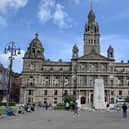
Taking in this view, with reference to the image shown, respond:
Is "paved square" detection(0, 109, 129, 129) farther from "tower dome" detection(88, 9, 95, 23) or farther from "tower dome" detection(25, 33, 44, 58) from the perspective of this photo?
"tower dome" detection(88, 9, 95, 23)

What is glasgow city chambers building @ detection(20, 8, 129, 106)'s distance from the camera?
123m

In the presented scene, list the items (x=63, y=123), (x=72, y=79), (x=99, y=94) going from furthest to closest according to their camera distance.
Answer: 1. (x=72, y=79)
2. (x=99, y=94)
3. (x=63, y=123)

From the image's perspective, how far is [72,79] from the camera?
124250mm

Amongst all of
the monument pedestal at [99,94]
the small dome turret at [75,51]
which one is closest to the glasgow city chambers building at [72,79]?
the small dome turret at [75,51]

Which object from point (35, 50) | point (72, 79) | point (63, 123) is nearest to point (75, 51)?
point (72, 79)

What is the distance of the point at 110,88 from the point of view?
12269cm

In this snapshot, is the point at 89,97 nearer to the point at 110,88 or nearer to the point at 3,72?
the point at 110,88

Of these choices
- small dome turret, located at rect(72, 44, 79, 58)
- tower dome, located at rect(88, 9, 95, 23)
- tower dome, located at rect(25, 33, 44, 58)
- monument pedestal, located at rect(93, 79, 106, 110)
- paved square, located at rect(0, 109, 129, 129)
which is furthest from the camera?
tower dome, located at rect(88, 9, 95, 23)

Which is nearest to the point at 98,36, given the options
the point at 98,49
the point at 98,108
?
the point at 98,49

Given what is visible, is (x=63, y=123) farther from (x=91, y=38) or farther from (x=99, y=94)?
(x=91, y=38)

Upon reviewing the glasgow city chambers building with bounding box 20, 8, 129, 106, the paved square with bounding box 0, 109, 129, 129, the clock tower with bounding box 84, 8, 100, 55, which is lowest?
the paved square with bounding box 0, 109, 129, 129

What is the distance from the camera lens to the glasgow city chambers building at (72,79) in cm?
12262

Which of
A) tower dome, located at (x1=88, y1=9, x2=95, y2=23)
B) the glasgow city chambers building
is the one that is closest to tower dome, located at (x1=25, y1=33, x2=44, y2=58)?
the glasgow city chambers building

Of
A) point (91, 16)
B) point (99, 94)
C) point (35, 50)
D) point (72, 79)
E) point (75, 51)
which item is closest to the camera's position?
point (99, 94)
